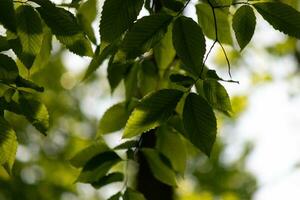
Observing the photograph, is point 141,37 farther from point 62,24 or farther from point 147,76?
point 147,76

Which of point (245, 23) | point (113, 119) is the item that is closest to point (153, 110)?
point (245, 23)

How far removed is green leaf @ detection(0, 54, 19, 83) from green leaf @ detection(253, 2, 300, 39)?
0.63 metres

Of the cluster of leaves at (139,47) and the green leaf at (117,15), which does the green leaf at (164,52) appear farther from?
the green leaf at (117,15)

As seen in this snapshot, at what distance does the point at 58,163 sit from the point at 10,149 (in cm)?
577

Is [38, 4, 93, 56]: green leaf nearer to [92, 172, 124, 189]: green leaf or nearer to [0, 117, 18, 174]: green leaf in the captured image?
[0, 117, 18, 174]: green leaf

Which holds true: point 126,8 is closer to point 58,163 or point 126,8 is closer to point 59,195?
point 59,195

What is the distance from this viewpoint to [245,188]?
29.7 feet

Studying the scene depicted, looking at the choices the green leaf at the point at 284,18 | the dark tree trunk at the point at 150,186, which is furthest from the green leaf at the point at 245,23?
the dark tree trunk at the point at 150,186

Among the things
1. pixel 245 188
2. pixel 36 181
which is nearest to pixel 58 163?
pixel 36 181

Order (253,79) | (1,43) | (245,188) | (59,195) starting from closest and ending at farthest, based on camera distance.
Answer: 1. (1,43)
2. (59,195)
3. (253,79)
4. (245,188)

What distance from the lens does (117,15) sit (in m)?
1.15

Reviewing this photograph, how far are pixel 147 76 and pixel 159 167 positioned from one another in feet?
1.25

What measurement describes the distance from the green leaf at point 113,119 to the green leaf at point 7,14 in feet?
2.67

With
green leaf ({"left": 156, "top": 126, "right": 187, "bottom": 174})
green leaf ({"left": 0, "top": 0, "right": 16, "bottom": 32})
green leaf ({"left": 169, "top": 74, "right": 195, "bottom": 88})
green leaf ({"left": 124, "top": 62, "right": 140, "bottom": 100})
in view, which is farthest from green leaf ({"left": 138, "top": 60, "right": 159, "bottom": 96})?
green leaf ({"left": 0, "top": 0, "right": 16, "bottom": 32})
